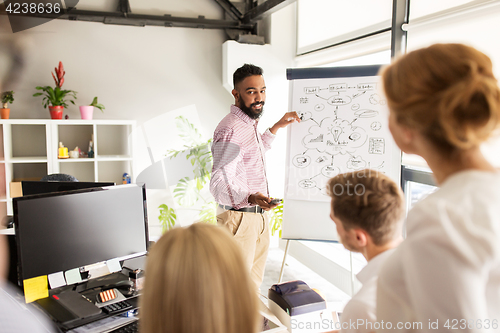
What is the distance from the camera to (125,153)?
3715mm

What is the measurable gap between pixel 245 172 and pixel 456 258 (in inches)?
67.4

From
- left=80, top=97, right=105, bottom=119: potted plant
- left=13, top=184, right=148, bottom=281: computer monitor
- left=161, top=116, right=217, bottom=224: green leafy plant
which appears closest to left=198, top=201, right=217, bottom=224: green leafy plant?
left=161, top=116, right=217, bottom=224: green leafy plant

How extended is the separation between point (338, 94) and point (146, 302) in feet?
6.83

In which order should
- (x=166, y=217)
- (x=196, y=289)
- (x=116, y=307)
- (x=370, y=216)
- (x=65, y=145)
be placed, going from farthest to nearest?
1. (x=166, y=217)
2. (x=65, y=145)
3. (x=116, y=307)
4. (x=370, y=216)
5. (x=196, y=289)

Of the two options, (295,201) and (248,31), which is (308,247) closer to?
(295,201)

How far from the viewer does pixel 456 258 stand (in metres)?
0.62

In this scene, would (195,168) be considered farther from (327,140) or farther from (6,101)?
(327,140)

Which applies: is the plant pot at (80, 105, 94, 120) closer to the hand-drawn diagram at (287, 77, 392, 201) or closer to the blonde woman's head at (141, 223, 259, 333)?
the hand-drawn diagram at (287, 77, 392, 201)

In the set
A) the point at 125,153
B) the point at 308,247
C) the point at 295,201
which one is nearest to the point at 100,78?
the point at 125,153

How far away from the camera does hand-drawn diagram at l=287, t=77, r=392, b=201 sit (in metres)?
2.30

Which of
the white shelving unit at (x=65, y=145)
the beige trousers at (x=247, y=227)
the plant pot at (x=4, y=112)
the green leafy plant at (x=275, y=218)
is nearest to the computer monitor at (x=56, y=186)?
the beige trousers at (x=247, y=227)

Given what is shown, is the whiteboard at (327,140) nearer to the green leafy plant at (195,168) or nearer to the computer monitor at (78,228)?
the computer monitor at (78,228)

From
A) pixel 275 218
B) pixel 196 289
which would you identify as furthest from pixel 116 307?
pixel 275 218

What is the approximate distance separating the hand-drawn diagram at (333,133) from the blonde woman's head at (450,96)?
1.65m
